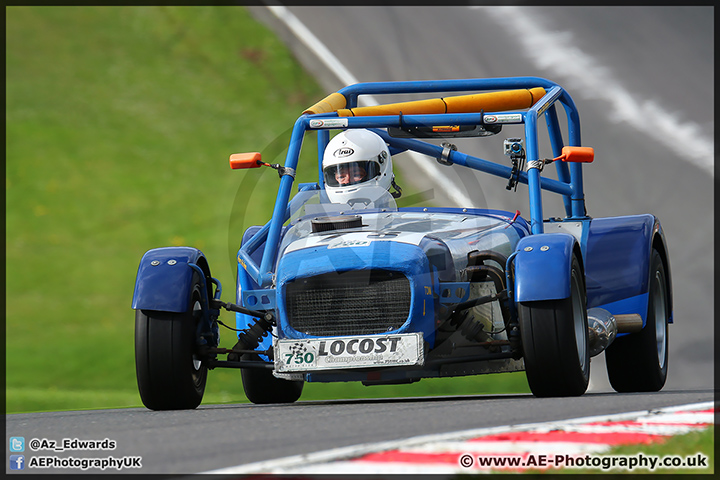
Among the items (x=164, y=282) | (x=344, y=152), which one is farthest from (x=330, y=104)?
(x=164, y=282)

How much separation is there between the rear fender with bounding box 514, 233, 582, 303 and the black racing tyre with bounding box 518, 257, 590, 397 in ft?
0.27

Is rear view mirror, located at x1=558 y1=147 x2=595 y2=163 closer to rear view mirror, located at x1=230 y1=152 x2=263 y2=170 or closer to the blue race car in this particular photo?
the blue race car

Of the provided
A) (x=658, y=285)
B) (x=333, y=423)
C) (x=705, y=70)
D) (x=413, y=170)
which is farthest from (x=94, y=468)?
(x=705, y=70)

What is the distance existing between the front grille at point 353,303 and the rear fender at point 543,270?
76cm

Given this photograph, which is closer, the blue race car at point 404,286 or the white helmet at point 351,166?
the blue race car at point 404,286

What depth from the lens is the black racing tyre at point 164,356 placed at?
785 centimetres

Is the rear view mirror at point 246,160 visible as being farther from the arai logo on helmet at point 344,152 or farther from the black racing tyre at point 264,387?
the black racing tyre at point 264,387

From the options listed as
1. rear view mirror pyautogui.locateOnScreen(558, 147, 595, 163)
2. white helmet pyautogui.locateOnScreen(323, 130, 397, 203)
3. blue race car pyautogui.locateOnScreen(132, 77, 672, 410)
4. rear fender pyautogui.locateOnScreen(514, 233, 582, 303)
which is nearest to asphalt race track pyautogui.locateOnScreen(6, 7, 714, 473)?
blue race car pyautogui.locateOnScreen(132, 77, 672, 410)

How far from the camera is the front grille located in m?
7.41

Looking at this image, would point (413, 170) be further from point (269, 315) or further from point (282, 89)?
point (269, 315)

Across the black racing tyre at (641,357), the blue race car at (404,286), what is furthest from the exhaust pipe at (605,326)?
the black racing tyre at (641,357)

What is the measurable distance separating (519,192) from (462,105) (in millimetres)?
10916

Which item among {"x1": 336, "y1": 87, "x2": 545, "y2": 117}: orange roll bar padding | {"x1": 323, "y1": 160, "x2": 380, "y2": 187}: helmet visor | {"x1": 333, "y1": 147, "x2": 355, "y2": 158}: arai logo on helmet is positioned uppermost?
{"x1": 336, "y1": 87, "x2": 545, "y2": 117}: orange roll bar padding

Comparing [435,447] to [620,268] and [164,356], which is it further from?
[620,268]
